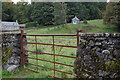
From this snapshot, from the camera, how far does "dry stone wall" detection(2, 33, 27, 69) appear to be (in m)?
5.18

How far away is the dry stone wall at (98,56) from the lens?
3.27 m

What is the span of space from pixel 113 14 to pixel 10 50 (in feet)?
83.4

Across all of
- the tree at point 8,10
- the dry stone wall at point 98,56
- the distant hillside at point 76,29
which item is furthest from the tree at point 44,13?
the dry stone wall at point 98,56

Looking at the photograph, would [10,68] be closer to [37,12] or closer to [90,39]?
[90,39]

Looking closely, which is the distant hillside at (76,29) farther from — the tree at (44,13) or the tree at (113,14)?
the tree at (44,13)

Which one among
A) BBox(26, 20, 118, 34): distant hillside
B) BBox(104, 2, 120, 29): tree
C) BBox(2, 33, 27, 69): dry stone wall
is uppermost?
BBox(104, 2, 120, 29): tree

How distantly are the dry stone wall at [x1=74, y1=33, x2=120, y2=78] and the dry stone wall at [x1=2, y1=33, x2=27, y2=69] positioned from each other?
2.52 m

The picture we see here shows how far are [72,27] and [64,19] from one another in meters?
2.85

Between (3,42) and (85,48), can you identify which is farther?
(3,42)

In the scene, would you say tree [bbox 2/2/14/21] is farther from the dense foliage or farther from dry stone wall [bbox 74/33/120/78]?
dry stone wall [bbox 74/33/120/78]

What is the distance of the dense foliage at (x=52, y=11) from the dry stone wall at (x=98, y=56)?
25.0 meters

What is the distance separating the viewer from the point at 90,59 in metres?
3.42

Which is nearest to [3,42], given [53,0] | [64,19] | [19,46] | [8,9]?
[19,46]

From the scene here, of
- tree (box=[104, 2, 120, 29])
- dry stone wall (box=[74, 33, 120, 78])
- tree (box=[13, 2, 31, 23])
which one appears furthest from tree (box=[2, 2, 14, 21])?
dry stone wall (box=[74, 33, 120, 78])
